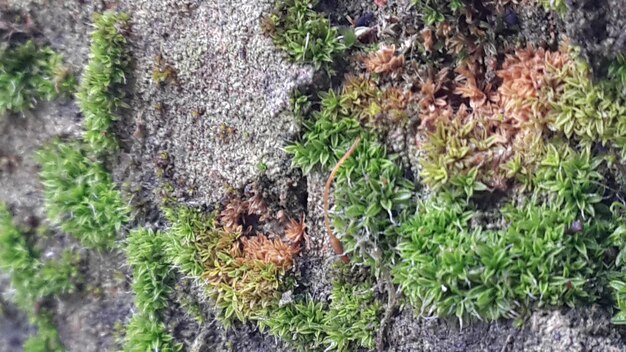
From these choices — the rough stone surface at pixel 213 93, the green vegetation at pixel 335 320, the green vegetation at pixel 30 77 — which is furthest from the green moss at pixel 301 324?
the green vegetation at pixel 30 77

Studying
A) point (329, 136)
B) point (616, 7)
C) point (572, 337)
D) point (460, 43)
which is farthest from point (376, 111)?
point (572, 337)

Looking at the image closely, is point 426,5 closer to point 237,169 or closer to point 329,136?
point 329,136

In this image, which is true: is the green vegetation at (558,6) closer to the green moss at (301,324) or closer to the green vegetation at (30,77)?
the green moss at (301,324)

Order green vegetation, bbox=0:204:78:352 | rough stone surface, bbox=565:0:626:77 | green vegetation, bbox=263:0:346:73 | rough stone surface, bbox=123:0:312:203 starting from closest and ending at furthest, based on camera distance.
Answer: rough stone surface, bbox=565:0:626:77 → green vegetation, bbox=263:0:346:73 → rough stone surface, bbox=123:0:312:203 → green vegetation, bbox=0:204:78:352

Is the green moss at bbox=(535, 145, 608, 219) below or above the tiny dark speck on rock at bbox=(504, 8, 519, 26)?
below

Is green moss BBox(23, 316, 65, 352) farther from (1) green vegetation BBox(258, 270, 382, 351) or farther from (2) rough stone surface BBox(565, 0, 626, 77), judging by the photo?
(2) rough stone surface BBox(565, 0, 626, 77)

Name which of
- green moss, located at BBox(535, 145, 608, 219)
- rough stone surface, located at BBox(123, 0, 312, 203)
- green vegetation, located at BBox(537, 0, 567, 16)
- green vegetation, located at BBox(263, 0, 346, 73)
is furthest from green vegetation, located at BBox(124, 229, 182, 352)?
green vegetation, located at BBox(537, 0, 567, 16)

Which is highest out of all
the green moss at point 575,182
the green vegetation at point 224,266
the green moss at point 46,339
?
the green moss at point 575,182

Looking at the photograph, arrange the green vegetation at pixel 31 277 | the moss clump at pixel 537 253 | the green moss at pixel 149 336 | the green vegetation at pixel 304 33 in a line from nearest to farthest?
the moss clump at pixel 537 253 < the green vegetation at pixel 304 33 < the green moss at pixel 149 336 < the green vegetation at pixel 31 277
